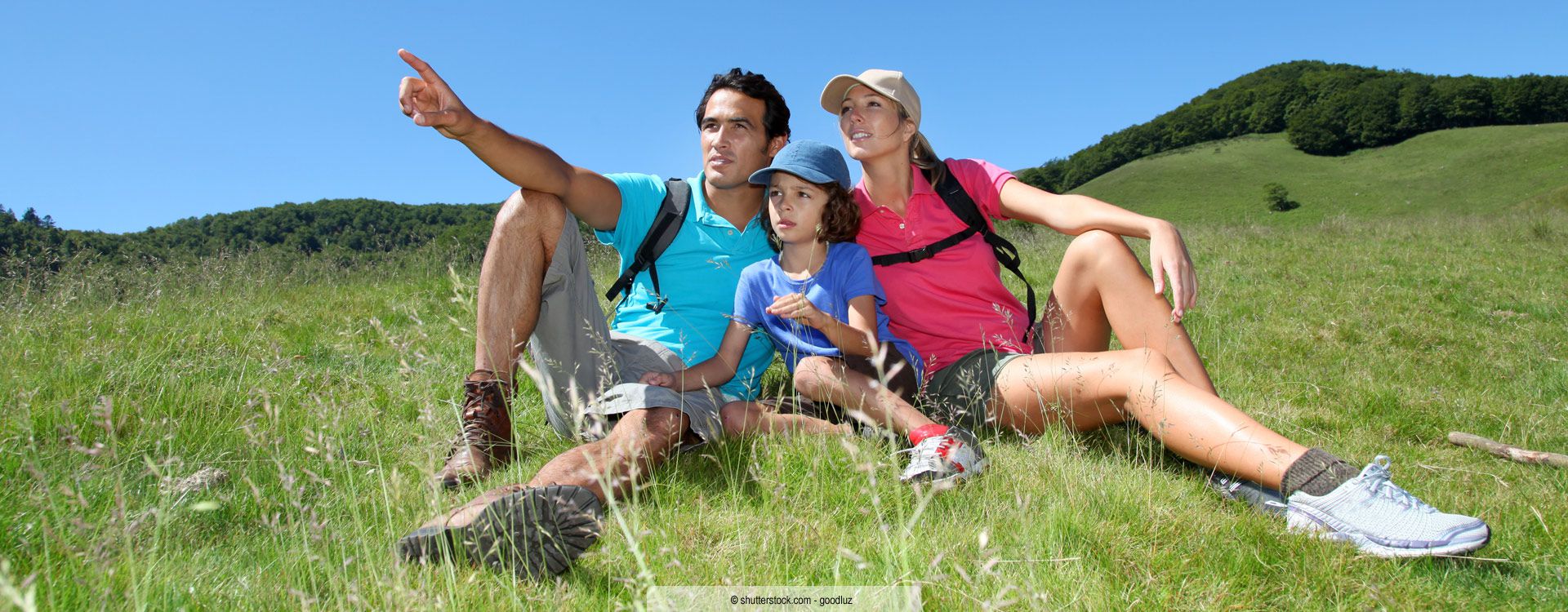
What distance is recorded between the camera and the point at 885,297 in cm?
344

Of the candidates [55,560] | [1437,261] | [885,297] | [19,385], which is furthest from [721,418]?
[1437,261]

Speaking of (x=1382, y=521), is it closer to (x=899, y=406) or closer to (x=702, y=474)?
(x=899, y=406)

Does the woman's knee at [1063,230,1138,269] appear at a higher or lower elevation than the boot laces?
higher

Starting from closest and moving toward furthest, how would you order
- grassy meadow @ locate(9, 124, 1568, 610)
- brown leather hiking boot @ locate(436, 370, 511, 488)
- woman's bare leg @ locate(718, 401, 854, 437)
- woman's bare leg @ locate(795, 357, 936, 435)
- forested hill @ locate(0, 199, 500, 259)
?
grassy meadow @ locate(9, 124, 1568, 610), brown leather hiking boot @ locate(436, 370, 511, 488), woman's bare leg @ locate(795, 357, 936, 435), woman's bare leg @ locate(718, 401, 854, 437), forested hill @ locate(0, 199, 500, 259)

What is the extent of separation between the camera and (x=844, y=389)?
10.4 feet

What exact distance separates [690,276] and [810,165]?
771mm

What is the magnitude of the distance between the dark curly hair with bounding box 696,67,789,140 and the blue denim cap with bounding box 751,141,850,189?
478 mm

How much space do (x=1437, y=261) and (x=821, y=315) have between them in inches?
402

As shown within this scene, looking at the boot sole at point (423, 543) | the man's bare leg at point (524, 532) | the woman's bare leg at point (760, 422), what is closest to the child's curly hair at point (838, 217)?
the woman's bare leg at point (760, 422)

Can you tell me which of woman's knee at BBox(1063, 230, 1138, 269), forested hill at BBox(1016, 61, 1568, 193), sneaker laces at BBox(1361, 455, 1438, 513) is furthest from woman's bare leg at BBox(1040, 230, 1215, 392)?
forested hill at BBox(1016, 61, 1568, 193)

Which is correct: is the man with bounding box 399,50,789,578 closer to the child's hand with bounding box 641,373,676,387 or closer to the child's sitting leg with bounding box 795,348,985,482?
the child's hand with bounding box 641,373,676,387

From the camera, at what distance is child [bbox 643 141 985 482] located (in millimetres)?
3145

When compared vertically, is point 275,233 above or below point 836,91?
above

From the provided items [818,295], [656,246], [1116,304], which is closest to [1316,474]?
[1116,304]
